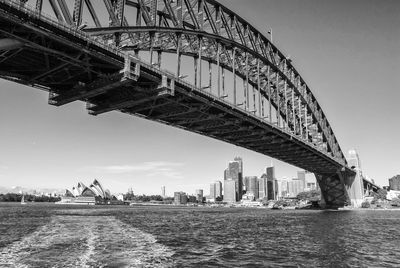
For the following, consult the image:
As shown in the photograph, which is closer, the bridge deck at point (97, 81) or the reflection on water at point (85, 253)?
the reflection on water at point (85, 253)

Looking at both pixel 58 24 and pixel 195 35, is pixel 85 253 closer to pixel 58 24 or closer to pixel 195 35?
pixel 58 24

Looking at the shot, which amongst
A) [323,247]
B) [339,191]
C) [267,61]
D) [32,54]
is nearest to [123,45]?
[32,54]

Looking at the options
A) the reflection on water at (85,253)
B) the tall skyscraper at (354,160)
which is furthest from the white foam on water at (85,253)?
the tall skyscraper at (354,160)

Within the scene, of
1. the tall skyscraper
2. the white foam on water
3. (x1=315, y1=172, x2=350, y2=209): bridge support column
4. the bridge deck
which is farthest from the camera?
(x1=315, y1=172, x2=350, y2=209): bridge support column

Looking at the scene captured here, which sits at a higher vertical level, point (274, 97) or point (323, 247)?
point (274, 97)

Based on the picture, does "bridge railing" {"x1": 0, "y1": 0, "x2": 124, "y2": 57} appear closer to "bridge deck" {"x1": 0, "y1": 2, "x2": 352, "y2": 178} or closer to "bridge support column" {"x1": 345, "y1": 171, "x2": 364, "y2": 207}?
"bridge deck" {"x1": 0, "y1": 2, "x2": 352, "y2": 178}

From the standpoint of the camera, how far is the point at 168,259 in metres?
19.9

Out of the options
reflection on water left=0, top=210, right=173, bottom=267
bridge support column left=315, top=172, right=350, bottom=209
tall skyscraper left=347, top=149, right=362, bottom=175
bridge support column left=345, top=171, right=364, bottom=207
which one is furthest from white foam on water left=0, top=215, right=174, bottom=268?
bridge support column left=315, top=172, right=350, bottom=209

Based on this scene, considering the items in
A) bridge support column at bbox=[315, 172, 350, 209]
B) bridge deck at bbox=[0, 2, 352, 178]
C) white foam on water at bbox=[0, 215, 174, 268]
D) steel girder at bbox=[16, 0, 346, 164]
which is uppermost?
steel girder at bbox=[16, 0, 346, 164]

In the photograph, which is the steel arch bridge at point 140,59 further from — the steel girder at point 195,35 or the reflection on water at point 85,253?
the reflection on water at point 85,253

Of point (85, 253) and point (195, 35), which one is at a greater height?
point (195, 35)

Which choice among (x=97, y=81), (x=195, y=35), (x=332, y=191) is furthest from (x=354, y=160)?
(x=97, y=81)

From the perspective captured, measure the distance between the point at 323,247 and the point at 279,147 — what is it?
5478 centimetres

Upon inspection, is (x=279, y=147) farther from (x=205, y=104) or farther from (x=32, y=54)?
(x=32, y=54)
